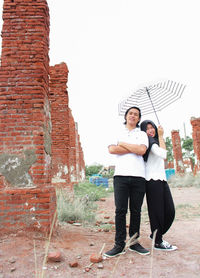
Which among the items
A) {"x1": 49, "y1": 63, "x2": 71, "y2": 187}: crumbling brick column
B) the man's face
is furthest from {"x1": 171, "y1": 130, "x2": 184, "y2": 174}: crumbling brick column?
the man's face

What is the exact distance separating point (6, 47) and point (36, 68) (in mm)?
630

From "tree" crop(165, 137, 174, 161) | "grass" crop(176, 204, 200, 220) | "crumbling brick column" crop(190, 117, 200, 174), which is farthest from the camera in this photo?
"tree" crop(165, 137, 174, 161)

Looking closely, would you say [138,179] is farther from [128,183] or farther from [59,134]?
[59,134]

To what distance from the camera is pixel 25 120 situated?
3.88 meters

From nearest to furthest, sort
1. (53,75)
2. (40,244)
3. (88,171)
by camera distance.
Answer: (40,244) < (53,75) < (88,171)

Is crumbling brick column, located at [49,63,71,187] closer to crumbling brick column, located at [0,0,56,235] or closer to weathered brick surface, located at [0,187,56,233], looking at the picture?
crumbling brick column, located at [0,0,56,235]

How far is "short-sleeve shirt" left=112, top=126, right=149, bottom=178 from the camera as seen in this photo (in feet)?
10.2

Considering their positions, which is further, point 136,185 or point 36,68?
point 36,68

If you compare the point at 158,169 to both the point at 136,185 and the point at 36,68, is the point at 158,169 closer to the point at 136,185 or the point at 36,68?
the point at 136,185

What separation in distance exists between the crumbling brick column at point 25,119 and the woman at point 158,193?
4.90 ft

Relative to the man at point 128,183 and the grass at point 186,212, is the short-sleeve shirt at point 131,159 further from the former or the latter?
the grass at point 186,212

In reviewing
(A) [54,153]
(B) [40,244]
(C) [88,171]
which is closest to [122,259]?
(B) [40,244]

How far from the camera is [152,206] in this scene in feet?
11.1

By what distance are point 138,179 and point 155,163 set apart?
17.4 inches
